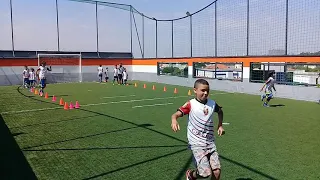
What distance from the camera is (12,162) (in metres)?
5.97

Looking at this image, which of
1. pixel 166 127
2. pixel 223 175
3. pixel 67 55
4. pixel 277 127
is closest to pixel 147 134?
pixel 166 127

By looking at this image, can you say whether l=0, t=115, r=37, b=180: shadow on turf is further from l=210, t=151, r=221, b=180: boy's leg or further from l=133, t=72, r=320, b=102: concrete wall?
l=133, t=72, r=320, b=102: concrete wall

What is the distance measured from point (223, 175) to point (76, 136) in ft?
14.3

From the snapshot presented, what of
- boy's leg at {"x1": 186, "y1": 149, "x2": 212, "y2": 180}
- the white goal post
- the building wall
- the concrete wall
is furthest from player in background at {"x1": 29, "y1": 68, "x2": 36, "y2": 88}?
boy's leg at {"x1": 186, "y1": 149, "x2": 212, "y2": 180}

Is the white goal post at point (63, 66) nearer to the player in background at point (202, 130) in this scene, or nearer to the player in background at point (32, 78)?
the player in background at point (32, 78)

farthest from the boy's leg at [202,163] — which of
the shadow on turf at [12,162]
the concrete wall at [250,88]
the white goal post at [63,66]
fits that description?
the white goal post at [63,66]

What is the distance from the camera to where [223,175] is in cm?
533

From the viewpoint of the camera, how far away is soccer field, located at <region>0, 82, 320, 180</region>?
5.54m

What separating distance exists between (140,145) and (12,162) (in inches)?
106

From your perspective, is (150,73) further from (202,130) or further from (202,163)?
(202,163)

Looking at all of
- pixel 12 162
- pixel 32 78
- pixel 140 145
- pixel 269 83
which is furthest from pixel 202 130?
pixel 32 78

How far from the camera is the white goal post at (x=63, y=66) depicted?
30.7m

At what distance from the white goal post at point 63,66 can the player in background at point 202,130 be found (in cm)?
2837

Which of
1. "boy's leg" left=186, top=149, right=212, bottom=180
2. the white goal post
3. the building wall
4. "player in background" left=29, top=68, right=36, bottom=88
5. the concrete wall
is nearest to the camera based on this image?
"boy's leg" left=186, top=149, right=212, bottom=180
